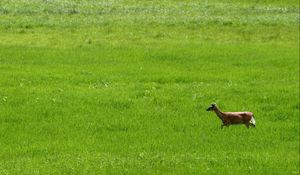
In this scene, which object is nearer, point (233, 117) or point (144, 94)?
point (233, 117)

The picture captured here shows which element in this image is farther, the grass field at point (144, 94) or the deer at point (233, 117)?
the grass field at point (144, 94)

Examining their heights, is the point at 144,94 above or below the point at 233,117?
below

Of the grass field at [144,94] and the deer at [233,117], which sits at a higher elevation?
the deer at [233,117]

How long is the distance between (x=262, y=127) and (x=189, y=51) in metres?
14.9

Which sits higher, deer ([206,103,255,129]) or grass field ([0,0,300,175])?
deer ([206,103,255,129])

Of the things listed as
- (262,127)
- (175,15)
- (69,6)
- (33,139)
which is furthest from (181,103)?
(69,6)

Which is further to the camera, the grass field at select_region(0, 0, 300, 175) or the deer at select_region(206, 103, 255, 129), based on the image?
the grass field at select_region(0, 0, 300, 175)

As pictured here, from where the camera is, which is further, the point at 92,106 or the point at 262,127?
the point at 92,106

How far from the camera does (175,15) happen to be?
4853 cm

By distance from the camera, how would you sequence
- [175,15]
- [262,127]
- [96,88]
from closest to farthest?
[262,127], [96,88], [175,15]

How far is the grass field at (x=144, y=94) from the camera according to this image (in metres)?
14.6

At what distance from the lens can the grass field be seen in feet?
47.8

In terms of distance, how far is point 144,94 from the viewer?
21422mm

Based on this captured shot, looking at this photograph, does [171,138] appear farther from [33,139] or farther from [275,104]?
[275,104]
